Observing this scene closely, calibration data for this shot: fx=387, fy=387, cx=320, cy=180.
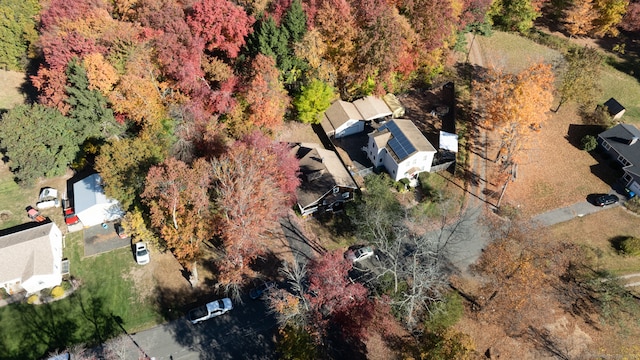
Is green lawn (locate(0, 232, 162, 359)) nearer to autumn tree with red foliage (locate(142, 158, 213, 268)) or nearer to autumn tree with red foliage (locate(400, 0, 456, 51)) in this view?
autumn tree with red foliage (locate(142, 158, 213, 268))

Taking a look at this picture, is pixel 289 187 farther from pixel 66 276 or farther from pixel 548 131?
pixel 548 131

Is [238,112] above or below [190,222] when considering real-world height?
above

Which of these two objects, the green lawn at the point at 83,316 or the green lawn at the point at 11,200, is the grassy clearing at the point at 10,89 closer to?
the green lawn at the point at 11,200

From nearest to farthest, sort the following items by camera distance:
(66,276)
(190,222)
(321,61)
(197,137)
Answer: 1. (190,222)
2. (66,276)
3. (197,137)
4. (321,61)

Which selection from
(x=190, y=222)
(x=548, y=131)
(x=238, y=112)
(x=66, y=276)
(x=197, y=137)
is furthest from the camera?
(x=548, y=131)

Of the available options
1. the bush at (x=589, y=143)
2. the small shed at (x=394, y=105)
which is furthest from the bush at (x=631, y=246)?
the small shed at (x=394, y=105)

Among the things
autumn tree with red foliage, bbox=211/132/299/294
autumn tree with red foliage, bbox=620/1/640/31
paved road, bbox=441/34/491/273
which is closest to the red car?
autumn tree with red foliage, bbox=211/132/299/294

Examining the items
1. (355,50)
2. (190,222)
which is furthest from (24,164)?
(355,50)
